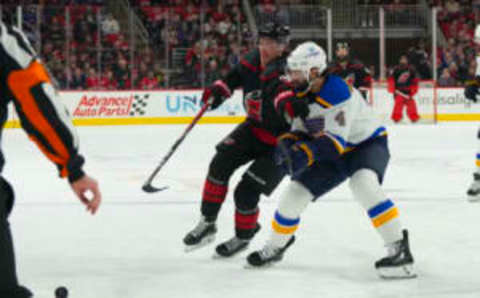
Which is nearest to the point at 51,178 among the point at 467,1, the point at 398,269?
the point at 398,269

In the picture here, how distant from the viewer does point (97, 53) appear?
14477mm

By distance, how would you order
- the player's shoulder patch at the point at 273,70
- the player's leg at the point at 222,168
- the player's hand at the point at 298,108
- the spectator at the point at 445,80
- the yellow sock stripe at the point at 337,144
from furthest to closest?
1. the spectator at the point at 445,80
2. the player's leg at the point at 222,168
3. the player's shoulder patch at the point at 273,70
4. the player's hand at the point at 298,108
5. the yellow sock stripe at the point at 337,144

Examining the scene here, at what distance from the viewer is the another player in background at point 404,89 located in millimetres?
13969

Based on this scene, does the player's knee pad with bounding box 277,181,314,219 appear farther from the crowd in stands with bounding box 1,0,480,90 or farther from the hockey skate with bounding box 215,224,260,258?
the crowd in stands with bounding box 1,0,480,90

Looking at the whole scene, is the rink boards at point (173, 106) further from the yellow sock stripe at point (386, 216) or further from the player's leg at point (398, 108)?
the yellow sock stripe at point (386, 216)

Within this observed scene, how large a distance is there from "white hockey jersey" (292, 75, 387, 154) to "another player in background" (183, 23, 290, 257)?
394mm

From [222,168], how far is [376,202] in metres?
0.85

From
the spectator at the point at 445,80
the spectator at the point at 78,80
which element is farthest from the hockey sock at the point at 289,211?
the spectator at the point at 445,80

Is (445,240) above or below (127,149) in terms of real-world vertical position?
above

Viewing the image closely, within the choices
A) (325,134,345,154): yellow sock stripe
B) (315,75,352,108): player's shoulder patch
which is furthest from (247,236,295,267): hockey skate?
(315,75,352,108): player's shoulder patch

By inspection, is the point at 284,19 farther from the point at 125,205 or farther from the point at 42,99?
the point at 42,99

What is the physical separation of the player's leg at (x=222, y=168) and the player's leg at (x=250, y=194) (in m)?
0.08

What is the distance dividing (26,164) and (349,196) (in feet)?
12.2

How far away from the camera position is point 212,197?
12.9 ft
